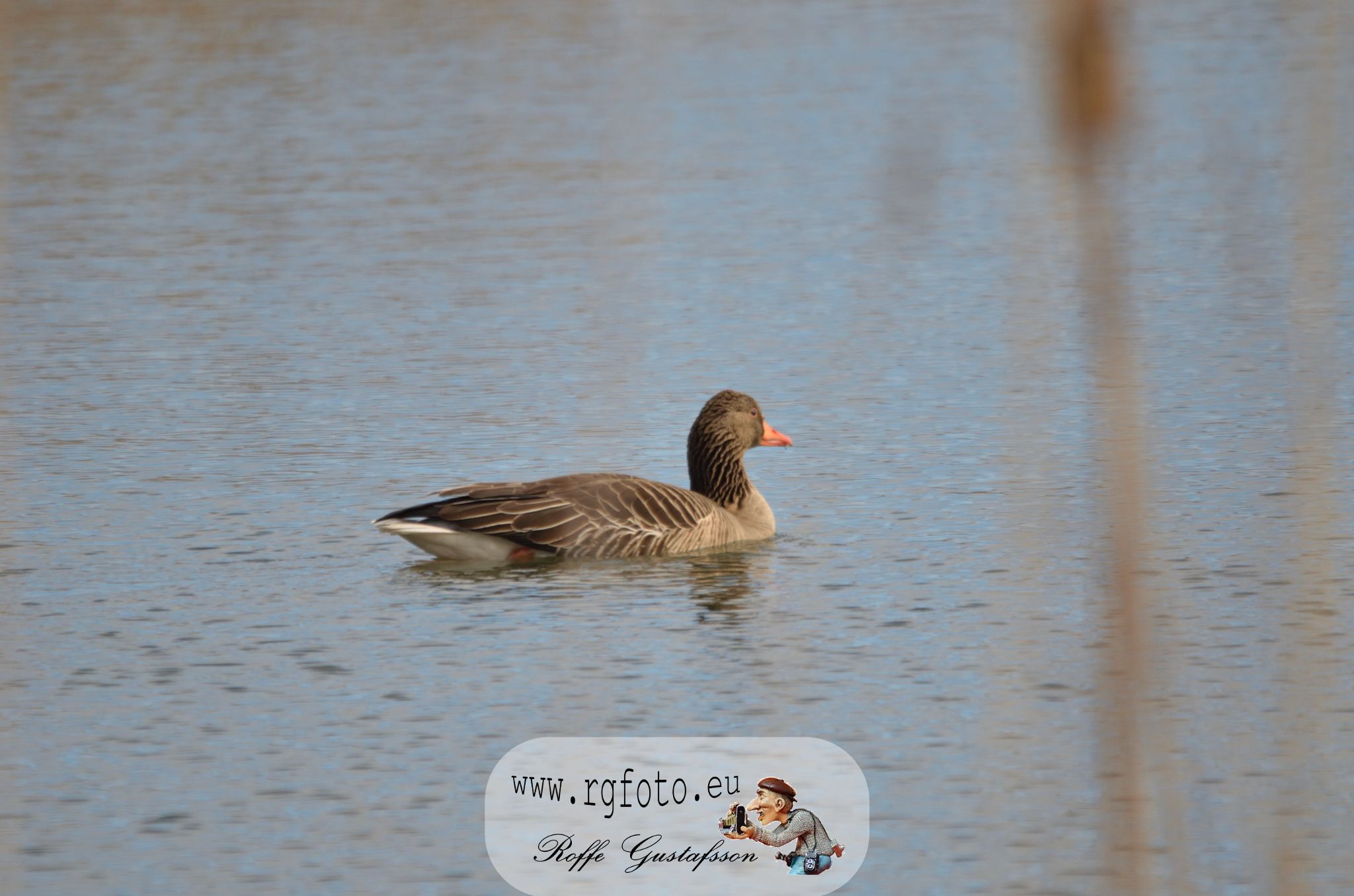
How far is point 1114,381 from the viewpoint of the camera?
3979 millimetres

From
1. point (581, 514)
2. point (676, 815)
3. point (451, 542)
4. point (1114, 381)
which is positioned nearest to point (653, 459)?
point (581, 514)

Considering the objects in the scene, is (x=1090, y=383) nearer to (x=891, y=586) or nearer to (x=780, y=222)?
(x=891, y=586)

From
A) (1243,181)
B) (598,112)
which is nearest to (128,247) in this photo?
(598,112)

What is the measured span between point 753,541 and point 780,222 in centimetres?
1021

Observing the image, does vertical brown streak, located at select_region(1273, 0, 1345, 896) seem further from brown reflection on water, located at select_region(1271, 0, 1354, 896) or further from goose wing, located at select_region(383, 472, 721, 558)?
goose wing, located at select_region(383, 472, 721, 558)

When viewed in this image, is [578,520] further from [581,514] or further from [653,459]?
[653,459]

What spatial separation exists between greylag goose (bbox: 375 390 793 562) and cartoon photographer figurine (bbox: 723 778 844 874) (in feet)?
12.6

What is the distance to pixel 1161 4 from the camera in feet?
117

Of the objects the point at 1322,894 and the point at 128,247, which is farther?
the point at 128,247

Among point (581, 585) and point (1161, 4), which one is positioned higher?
point (1161, 4)

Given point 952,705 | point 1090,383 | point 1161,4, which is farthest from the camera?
point 1161,4
